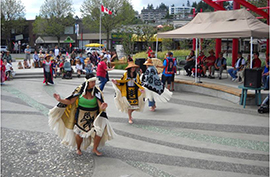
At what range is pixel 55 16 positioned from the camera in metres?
60.8

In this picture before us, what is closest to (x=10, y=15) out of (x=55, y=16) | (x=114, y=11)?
(x=55, y=16)

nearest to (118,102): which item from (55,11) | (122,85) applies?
(122,85)

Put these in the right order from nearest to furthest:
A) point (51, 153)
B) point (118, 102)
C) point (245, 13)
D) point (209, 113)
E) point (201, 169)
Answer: point (201, 169), point (51, 153), point (118, 102), point (209, 113), point (245, 13)

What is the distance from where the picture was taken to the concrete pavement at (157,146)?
222 inches

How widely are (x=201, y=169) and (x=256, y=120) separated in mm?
4259

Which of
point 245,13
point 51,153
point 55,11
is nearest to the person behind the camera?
point 51,153

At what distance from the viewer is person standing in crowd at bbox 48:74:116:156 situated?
603 centimetres

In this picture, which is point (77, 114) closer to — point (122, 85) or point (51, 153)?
point (51, 153)

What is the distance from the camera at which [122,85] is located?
8.72 m

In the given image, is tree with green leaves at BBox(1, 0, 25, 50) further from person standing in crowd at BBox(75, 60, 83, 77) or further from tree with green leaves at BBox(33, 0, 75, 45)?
person standing in crowd at BBox(75, 60, 83, 77)

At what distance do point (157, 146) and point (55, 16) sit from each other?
58.3 metres

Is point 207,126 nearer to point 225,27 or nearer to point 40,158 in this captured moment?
point 40,158

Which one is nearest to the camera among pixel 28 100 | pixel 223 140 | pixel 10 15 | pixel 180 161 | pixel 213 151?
pixel 180 161

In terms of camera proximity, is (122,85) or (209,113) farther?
(209,113)
